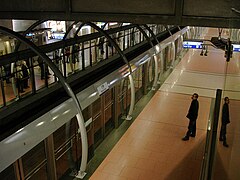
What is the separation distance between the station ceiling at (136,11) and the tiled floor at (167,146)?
11.8 feet

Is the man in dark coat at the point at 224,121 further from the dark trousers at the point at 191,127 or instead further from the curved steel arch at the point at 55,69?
the curved steel arch at the point at 55,69

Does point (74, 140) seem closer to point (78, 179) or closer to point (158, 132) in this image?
point (78, 179)

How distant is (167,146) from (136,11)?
5.41 meters

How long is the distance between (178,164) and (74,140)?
2.99 metres

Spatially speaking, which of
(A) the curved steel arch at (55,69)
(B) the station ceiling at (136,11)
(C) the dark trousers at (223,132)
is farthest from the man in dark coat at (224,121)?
(A) the curved steel arch at (55,69)

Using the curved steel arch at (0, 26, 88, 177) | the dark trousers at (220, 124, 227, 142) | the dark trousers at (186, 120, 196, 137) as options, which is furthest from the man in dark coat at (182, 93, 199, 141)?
the curved steel arch at (0, 26, 88, 177)

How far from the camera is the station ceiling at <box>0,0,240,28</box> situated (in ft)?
14.4

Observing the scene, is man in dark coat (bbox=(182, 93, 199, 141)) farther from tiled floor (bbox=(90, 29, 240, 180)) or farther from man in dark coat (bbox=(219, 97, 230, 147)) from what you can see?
man in dark coat (bbox=(219, 97, 230, 147))

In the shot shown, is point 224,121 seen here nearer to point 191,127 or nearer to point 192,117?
point 192,117

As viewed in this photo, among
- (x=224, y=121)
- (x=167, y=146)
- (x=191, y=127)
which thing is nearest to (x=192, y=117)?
(x=191, y=127)

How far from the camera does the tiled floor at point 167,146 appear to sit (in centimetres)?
749

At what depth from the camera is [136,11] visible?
15.7ft

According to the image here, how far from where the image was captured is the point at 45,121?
14.9 ft

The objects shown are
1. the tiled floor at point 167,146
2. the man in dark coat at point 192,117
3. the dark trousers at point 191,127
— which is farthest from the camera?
the dark trousers at point 191,127
